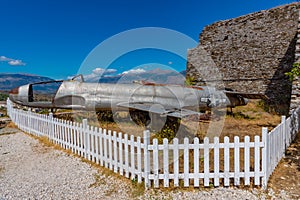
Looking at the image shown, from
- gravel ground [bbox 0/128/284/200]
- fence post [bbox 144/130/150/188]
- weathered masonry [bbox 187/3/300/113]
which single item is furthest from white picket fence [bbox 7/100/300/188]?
weathered masonry [bbox 187/3/300/113]

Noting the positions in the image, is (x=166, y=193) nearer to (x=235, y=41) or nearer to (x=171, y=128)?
(x=171, y=128)

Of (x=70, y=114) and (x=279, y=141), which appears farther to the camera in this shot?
(x=70, y=114)

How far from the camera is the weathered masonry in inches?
464

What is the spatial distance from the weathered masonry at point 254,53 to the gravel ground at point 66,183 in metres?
10.8

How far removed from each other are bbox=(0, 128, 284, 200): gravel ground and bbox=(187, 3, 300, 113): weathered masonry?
427 inches

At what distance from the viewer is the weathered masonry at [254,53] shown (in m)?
11.8

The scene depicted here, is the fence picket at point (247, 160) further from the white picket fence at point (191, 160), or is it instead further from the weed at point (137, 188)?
the weed at point (137, 188)

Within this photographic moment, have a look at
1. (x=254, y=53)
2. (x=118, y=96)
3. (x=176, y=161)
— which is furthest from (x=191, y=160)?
(x=254, y=53)

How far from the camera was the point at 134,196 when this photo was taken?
3.22 m

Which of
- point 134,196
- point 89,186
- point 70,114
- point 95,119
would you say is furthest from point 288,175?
point 70,114

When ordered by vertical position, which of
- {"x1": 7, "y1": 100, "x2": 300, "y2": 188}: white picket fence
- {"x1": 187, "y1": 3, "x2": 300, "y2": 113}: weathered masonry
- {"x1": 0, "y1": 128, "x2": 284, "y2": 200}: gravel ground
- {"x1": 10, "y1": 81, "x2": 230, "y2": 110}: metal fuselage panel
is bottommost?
{"x1": 0, "y1": 128, "x2": 284, "y2": 200}: gravel ground

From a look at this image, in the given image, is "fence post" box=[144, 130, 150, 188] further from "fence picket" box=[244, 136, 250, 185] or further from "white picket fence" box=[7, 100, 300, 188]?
"fence picket" box=[244, 136, 250, 185]

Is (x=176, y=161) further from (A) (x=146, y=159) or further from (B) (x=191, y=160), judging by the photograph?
(B) (x=191, y=160)

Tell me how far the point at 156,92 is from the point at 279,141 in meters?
3.88
